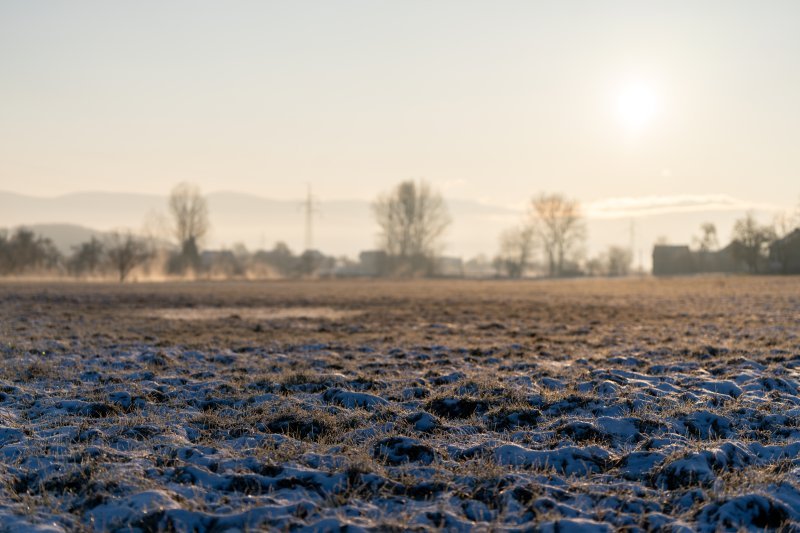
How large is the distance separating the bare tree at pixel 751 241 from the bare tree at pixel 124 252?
6489 centimetres

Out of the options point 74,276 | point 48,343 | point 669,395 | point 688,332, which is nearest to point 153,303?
point 48,343

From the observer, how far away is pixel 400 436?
20.4ft

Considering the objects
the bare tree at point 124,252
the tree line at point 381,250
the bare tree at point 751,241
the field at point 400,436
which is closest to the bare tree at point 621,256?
the tree line at point 381,250

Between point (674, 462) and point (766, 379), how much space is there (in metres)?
4.15

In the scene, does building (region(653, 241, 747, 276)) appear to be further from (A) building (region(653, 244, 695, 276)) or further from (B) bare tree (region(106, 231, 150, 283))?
(B) bare tree (region(106, 231, 150, 283))

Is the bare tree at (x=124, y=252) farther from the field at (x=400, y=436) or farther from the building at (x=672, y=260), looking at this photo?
the building at (x=672, y=260)

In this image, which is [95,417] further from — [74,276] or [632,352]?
[74,276]

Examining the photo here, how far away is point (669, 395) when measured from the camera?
8008 mm

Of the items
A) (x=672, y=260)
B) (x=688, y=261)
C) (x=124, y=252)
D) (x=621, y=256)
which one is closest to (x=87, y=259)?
(x=124, y=252)

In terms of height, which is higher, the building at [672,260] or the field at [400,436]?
the building at [672,260]

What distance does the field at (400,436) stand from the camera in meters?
4.67

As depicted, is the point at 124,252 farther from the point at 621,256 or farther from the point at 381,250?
the point at 621,256

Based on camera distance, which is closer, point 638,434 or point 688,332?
point 638,434

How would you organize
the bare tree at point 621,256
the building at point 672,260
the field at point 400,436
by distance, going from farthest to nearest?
the bare tree at point 621,256, the building at point 672,260, the field at point 400,436
